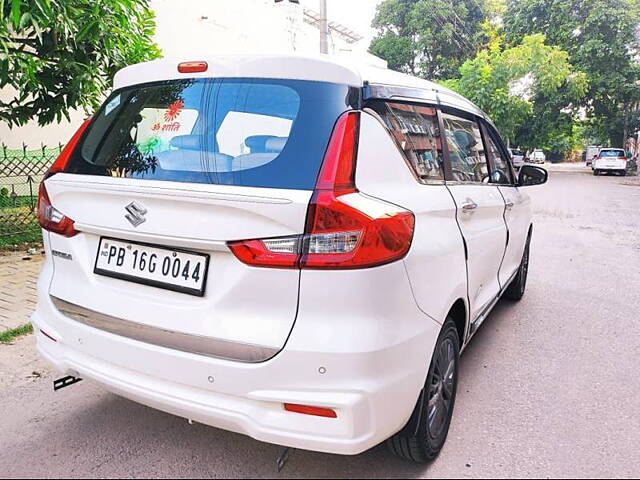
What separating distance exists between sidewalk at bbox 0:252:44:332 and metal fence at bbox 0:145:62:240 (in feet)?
3.36

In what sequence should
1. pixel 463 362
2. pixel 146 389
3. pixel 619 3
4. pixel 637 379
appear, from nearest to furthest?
pixel 146 389, pixel 637 379, pixel 463 362, pixel 619 3

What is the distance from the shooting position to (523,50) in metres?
25.2

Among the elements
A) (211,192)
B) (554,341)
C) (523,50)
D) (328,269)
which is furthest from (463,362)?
(523,50)

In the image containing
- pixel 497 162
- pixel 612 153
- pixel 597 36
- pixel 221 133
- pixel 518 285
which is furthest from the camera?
pixel 612 153

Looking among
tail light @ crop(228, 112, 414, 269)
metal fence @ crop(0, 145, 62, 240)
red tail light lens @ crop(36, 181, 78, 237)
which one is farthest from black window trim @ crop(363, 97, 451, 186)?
metal fence @ crop(0, 145, 62, 240)

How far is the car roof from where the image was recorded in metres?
1.99

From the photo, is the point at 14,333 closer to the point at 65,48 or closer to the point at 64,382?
the point at 64,382

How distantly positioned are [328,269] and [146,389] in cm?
86

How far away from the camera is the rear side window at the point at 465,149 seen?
2.81 m

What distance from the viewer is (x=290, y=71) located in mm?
2016

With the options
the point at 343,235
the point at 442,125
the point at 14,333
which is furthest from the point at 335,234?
the point at 14,333

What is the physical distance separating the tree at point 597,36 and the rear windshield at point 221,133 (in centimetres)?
2987

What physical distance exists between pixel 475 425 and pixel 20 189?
722 cm

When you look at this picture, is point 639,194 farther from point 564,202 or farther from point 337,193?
point 337,193
